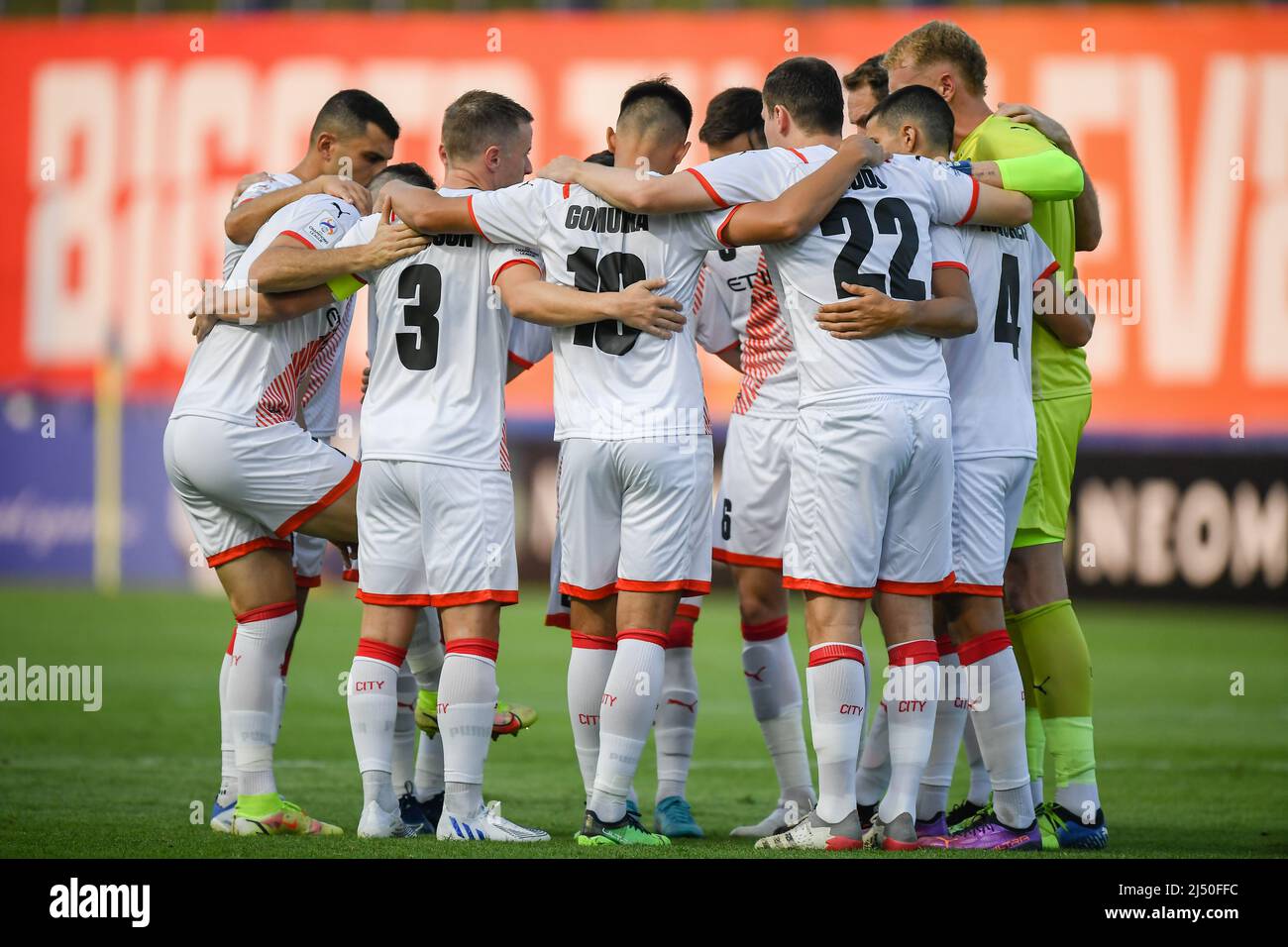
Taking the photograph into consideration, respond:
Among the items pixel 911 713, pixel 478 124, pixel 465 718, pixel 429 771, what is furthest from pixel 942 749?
pixel 478 124

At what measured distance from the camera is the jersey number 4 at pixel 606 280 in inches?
231

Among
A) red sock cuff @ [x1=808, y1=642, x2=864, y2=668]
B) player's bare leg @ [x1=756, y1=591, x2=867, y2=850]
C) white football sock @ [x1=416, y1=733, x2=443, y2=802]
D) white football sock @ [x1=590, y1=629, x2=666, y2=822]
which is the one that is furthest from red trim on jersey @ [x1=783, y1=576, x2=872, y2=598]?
white football sock @ [x1=416, y1=733, x2=443, y2=802]

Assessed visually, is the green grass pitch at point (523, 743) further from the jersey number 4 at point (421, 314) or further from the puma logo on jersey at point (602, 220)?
the puma logo on jersey at point (602, 220)

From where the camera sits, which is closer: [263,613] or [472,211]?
[472,211]

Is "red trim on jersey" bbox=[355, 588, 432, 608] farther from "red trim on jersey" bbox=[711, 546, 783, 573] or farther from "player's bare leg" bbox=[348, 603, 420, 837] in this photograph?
"red trim on jersey" bbox=[711, 546, 783, 573]

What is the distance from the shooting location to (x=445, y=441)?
19.7 ft

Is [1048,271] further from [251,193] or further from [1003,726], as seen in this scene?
[251,193]

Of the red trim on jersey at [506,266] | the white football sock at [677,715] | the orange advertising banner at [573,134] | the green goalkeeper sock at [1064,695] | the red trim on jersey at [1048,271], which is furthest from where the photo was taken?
the orange advertising banner at [573,134]

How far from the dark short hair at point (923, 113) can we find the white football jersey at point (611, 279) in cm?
91

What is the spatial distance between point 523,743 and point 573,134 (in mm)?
11141

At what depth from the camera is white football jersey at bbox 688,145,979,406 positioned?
18.7 feet

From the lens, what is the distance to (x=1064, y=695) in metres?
6.20

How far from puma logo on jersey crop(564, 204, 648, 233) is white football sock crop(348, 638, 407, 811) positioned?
1707 mm

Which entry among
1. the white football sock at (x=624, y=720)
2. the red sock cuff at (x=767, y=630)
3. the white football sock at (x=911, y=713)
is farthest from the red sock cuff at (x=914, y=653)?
the red sock cuff at (x=767, y=630)
